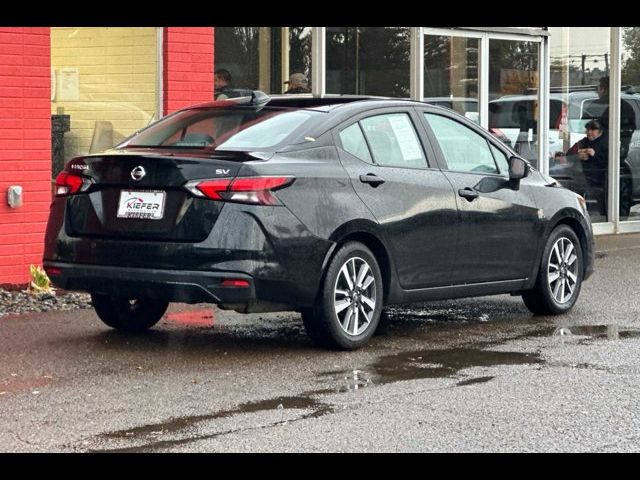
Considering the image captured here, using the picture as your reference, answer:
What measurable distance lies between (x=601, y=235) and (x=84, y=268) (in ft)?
34.5

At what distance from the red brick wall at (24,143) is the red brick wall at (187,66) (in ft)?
4.65

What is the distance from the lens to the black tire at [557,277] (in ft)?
34.1

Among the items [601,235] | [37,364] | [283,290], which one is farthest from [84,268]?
[601,235]

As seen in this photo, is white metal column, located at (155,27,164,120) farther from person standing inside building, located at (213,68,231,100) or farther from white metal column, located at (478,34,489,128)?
white metal column, located at (478,34,489,128)

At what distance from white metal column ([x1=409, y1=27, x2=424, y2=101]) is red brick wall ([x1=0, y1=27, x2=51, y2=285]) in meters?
5.16

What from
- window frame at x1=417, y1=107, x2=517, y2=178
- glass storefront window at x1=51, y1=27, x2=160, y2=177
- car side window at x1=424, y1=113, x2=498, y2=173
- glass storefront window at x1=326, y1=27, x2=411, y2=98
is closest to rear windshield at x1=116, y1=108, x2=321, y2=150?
window frame at x1=417, y1=107, x2=517, y2=178

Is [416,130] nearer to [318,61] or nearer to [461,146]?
[461,146]

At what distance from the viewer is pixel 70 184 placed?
28.6 feet

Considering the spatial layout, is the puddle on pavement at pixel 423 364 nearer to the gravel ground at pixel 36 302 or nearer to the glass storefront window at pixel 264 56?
the gravel ground at pixel 36 302

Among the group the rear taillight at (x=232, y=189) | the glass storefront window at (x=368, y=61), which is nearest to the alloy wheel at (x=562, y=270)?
the rear taillight at (x=232, y=189)

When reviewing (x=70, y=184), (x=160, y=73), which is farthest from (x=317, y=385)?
(x=160, y=73)

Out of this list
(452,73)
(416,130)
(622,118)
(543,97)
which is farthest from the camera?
(622,118)

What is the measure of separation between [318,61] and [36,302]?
5288 mm

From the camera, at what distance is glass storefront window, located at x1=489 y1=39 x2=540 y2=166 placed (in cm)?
1673
